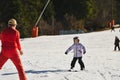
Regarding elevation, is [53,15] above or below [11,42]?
above

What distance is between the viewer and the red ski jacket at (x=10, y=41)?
Result: 10352 mm

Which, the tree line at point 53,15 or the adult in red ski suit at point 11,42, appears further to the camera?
the tree line at point 53,15

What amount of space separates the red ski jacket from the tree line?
41.8 metres

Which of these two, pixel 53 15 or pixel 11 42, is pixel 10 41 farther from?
pixel 53 15

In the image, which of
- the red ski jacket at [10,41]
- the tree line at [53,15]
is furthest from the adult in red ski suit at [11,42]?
the tree line at [53,15]

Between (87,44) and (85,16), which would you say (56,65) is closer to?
(87,44)

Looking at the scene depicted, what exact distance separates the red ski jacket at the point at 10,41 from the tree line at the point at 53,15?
41.8 m

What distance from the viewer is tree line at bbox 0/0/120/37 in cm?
5472

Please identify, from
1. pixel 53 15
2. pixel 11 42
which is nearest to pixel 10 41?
pixel 11 42

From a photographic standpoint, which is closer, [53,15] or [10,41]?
[10,41]

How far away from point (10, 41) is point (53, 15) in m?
51.0

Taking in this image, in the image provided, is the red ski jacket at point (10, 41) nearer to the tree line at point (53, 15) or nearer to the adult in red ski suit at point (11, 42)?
the adult in red ski suit at point (11, 42)

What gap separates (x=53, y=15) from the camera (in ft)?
201

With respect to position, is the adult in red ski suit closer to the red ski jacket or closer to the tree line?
the red ski jacket
